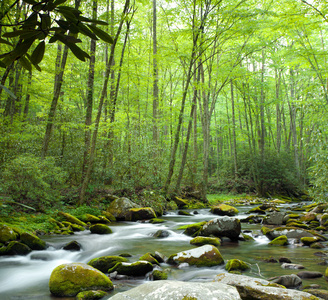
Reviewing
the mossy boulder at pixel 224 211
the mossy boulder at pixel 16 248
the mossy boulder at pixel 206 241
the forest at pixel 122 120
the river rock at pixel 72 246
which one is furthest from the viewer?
the mossy boulder at pixel 224 211

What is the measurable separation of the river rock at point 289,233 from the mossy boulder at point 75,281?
16.7 ft

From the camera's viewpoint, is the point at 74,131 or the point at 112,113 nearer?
the point at 74,131

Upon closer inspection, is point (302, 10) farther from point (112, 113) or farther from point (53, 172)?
point (53, 172)

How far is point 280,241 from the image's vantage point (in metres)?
6.62

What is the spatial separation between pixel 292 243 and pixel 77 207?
7179mm

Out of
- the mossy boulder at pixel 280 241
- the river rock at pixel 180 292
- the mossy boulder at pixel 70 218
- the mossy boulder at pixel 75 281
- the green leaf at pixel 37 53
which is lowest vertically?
the mossy boulder at pixel 280 241

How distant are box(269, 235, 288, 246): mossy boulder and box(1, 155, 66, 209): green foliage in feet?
21.8

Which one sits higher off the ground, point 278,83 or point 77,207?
point 278,83

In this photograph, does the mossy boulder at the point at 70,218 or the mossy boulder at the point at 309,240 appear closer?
the mossy boulder at the point at 309,240

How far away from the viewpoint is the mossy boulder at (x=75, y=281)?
370 centimetres

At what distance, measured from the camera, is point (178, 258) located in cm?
512

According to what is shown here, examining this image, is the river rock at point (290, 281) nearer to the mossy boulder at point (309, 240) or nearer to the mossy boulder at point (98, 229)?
the mossy boulder at point (309, 240)

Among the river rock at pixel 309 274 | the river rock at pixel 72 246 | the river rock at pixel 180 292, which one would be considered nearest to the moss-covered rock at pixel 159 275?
the river rock at pixel 180 292

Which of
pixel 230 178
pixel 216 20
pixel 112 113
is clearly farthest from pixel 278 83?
pixel 112 113
